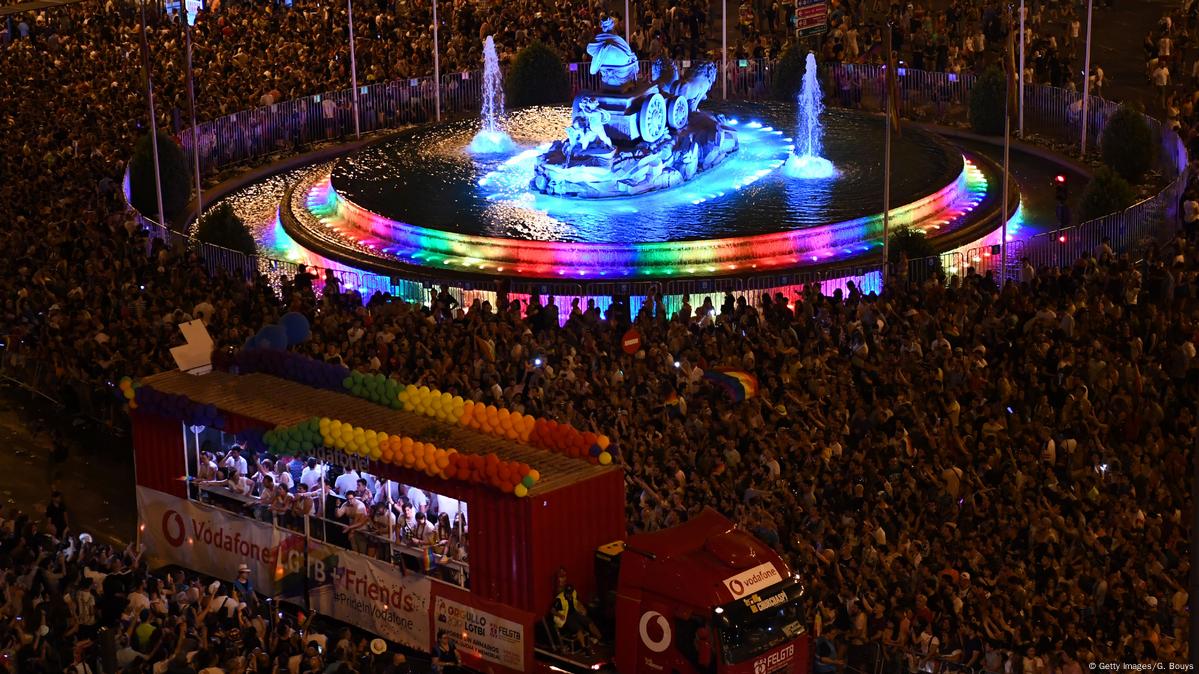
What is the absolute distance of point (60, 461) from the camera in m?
28.8

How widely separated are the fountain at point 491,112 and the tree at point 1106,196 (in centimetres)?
1323

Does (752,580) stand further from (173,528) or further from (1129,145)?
(1129,145)

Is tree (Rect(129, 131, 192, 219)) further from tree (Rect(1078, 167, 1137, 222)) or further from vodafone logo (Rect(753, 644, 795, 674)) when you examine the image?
vodafone logo (Rect(753, 644, 795, 674))

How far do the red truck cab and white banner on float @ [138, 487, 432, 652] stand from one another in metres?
2.96

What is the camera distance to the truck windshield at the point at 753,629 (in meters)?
18.2

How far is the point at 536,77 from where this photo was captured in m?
46.8

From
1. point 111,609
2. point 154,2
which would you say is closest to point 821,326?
point 111,609

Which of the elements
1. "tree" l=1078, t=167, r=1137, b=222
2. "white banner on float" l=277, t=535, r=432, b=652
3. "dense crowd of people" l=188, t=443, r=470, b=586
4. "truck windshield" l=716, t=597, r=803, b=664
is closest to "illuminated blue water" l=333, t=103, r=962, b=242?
"tree" l=1078, t=167, r=1137, b=222

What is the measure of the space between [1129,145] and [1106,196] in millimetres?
4553

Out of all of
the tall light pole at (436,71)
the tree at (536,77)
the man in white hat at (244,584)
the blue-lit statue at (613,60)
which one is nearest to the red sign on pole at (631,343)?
the man in white hat at (244,584)

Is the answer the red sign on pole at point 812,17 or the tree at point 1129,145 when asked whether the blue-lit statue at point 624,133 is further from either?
the red sign on pole at point 812,17

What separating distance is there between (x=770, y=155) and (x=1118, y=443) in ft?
54.5

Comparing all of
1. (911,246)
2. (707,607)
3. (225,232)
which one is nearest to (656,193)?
(911,246)

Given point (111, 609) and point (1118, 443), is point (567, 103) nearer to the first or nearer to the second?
point (1118, 443)
